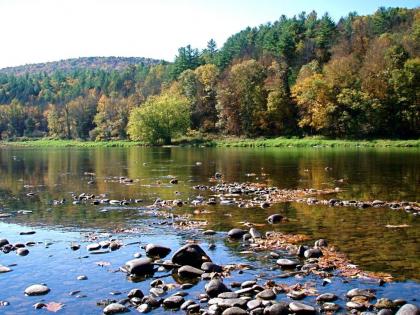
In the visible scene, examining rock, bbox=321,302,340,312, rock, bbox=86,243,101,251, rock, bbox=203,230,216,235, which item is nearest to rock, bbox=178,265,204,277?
rock, bbox=321,302,340,312

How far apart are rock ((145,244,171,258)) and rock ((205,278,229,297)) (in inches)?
194

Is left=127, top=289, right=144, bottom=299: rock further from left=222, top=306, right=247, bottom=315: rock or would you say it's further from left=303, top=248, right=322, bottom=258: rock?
left=303, top=248, right=322, bottom=258: rock

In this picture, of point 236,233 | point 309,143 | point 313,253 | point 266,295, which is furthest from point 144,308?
point 309,143

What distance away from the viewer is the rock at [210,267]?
17.8 m

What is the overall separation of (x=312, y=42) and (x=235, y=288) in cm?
15780

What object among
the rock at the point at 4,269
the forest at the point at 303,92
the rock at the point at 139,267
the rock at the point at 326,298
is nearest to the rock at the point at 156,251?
the rock at the point at 139,267

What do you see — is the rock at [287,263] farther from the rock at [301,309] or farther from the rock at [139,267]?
the rock at [139,267]

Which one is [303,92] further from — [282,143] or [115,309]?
[115,309]

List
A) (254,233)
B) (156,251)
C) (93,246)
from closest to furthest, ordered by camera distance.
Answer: (156,251)
(93,246)
(254,233)

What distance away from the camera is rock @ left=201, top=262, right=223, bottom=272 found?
1779 cm

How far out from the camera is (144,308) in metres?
14.3

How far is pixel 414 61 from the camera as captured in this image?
108 metres

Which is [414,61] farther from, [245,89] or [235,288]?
[235,288]

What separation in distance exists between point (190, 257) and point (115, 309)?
481cm
